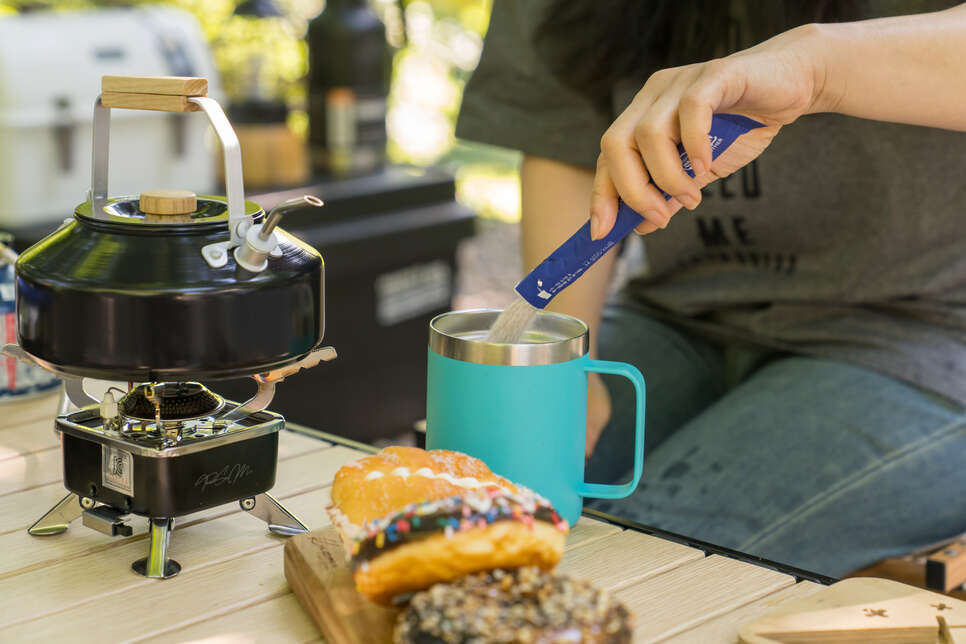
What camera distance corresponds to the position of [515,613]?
20.8 inches

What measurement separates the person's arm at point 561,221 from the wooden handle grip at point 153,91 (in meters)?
0.67

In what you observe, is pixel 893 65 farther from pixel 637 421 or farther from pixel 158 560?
pixel 158 560

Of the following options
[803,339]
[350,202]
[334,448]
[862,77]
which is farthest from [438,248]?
[862,77]

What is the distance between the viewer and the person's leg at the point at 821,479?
42.1 inches

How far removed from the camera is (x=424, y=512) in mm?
586

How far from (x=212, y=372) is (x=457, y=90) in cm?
526

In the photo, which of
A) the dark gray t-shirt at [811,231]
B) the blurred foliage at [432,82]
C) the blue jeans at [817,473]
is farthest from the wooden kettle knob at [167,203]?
the blurred foliage at [432,82]

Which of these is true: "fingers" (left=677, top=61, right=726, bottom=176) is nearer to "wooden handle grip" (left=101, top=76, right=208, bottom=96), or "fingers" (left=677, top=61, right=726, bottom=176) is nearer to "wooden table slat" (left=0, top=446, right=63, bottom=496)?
"wooden handle grip" (left=101, top=76, right=208, bottom=96)

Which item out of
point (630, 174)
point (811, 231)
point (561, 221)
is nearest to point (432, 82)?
point (561, 221)

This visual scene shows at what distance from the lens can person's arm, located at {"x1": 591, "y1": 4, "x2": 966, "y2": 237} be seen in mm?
740

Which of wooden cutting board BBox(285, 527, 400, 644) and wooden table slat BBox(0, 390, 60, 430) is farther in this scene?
wooden table slat BBox(0, 390, 60, 430)

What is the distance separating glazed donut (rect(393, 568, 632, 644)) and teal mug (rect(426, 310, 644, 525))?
0.19 metres

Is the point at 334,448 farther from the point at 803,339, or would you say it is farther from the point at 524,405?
the point at 803,339

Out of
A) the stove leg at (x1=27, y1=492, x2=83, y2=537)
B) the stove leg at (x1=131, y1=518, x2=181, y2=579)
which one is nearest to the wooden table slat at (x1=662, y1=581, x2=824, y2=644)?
the stove leg at (x1=131, y1=518, x2=181, y2=579)
